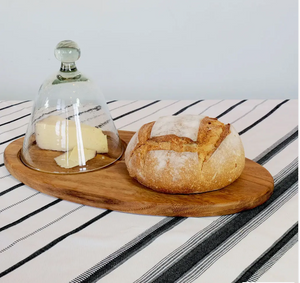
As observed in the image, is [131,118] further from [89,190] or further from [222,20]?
[222,20]

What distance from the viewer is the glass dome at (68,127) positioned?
1081 millimetres

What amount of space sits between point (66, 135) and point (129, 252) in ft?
1.33

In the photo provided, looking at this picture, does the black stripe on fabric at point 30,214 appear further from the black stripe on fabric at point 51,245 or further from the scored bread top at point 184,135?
the scored bread top at point 184,135

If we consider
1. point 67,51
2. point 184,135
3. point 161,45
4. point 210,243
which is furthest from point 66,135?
point 161,45

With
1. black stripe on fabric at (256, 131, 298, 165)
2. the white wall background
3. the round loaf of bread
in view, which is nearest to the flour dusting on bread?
the round loaf of bread

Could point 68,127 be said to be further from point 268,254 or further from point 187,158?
point 268,254

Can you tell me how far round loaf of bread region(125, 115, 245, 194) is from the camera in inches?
36.4

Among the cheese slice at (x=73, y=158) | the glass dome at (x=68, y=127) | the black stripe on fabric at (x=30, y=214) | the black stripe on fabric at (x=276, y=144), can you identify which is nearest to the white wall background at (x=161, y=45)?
the black stripe on fabric at (x=276, y=144)

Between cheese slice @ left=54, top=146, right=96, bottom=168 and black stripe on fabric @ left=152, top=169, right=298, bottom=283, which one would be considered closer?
black stripe on fabric @ left=152, top=169, right=298, bottom=283

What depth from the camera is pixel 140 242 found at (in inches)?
33.0

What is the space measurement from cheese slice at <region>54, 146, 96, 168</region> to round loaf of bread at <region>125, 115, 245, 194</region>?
14cm

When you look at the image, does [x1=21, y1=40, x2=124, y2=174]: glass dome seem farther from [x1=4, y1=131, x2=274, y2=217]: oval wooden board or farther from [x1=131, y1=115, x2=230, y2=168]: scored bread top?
[x1=131, y1=115, x2=230, y2=168]: scored bread top

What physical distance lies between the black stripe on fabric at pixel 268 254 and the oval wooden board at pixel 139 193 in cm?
10

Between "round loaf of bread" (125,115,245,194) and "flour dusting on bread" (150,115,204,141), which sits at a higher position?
"flour dusting on bread" (150,115,204,141)
